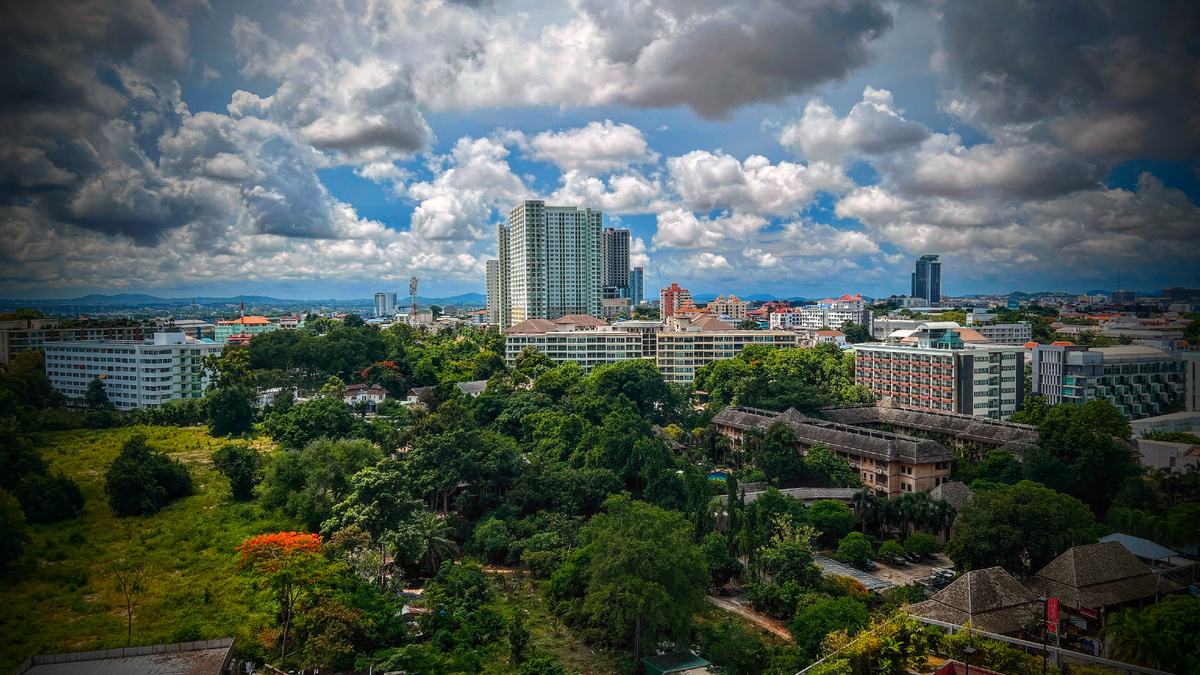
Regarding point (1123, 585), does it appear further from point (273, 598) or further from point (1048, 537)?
point (273, 598)

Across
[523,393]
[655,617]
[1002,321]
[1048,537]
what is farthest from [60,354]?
[1002,321]

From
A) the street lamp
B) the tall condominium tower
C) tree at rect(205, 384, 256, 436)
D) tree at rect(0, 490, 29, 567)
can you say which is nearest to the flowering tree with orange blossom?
tree at rect(0, 490, 29, 567)

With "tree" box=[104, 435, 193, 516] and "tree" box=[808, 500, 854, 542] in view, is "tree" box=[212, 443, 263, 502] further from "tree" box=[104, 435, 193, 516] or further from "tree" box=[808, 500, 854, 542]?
"tree" box=[808, 500, 854, 542]

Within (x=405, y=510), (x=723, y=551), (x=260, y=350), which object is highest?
(x=260, y=350)

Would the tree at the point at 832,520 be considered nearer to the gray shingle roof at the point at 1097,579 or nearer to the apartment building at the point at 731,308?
the gray shingle roof at the point at 1097,579

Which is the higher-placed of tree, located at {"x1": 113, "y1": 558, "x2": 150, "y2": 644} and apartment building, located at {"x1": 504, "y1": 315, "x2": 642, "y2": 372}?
apartment building, located at {"x1": 504, "y1": 315, "x2": 642, "y2": 372}

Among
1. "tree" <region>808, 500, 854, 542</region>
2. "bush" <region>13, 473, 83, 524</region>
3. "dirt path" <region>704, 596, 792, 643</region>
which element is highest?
"bush" <region>13, 473, 83, 524</region>

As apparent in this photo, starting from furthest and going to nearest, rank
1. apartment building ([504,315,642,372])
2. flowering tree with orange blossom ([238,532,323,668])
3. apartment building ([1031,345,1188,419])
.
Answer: apartment building ([504,315,642,372]) → apartment building ([1031,345,1188,419]) → flowering tree with orange blossom ([238,532,323,668])

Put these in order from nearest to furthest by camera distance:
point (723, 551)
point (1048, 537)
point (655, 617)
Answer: point (655, 617)
point (1048, 537)
point (723, 551)
